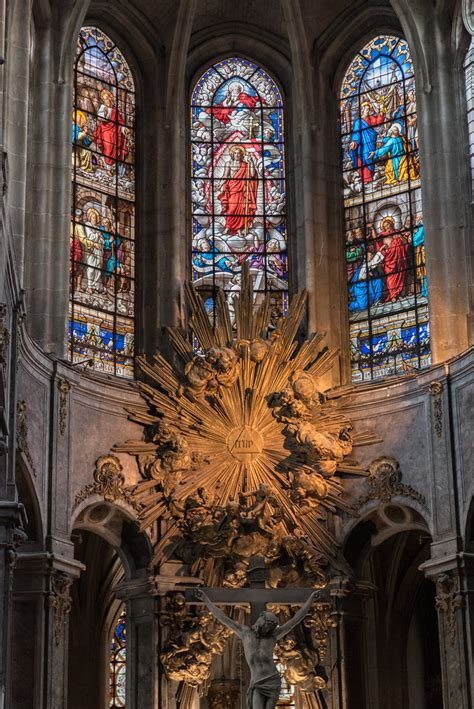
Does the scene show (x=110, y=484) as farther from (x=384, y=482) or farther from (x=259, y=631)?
(x=259, y=631)

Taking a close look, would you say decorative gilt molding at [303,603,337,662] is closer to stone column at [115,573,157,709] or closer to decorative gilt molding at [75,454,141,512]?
stone column at [115,573,157,709]

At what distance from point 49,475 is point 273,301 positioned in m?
5.24

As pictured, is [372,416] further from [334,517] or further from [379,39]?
[379,39]

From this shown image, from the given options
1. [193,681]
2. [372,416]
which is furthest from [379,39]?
[193,681]

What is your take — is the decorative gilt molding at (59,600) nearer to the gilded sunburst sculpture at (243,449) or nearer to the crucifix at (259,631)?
the gilded sunburst sculpture at (243,449)

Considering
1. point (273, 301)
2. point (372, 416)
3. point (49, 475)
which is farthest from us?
point (273, 301)

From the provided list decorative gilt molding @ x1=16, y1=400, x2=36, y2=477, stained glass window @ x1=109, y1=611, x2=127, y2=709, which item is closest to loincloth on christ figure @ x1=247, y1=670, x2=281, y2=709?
decorative gilt molding @ x1=16, y1=400, x2=36, y2=477

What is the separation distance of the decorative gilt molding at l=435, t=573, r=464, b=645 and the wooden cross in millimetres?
2398

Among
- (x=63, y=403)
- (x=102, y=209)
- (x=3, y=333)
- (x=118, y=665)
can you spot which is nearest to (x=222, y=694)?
(x=118, y=665)

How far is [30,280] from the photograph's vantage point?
23312 millimetres

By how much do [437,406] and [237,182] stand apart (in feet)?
18.7

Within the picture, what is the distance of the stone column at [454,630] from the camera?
21906 mm

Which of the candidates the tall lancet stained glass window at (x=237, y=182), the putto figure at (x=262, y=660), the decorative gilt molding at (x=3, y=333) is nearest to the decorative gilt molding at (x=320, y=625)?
the putto figure at (x=262, y=660)

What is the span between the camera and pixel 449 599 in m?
Result: 22.3
